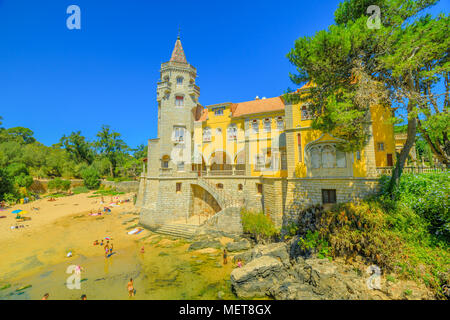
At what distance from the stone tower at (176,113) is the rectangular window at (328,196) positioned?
1748 cm

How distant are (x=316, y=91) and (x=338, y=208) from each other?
29.7ft

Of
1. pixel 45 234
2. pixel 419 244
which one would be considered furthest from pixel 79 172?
pixel 419 244

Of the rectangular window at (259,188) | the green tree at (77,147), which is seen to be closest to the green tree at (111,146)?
the green tree at (77,147)

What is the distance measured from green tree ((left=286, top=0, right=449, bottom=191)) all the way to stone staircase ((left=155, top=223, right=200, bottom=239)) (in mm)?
17758

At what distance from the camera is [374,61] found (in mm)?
11750

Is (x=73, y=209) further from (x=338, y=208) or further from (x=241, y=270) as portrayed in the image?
(x=338, y=208)

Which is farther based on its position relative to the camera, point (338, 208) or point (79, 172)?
point (79, 172)

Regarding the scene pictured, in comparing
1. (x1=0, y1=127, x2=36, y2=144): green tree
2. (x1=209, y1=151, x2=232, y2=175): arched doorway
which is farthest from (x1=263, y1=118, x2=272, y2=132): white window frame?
(x1=0, y1=127, x2=36, y2=144): green tree

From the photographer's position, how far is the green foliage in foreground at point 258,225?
19.1 m

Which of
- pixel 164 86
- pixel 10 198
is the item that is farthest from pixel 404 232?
pixel 10 198

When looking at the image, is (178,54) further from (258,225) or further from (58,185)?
(58,185)

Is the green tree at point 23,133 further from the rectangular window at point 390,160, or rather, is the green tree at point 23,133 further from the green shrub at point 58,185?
the rectangular window at point 390,160

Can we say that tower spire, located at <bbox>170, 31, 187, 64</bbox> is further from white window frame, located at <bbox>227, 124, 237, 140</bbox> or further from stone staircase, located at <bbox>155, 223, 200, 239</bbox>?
stone staircase, located at <bbox>155, 223, 200, 239</bbox>

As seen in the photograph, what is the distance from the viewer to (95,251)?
66.6ft
